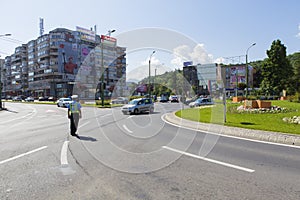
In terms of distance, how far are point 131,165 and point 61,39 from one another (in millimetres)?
87557

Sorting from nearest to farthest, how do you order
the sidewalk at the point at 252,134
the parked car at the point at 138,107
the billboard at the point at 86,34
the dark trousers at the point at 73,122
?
the sidewalk at the point at 252,134, the dark trousers at the point at 73,122, the parked car at the point at 138,107, the billboard at the point at 86,34

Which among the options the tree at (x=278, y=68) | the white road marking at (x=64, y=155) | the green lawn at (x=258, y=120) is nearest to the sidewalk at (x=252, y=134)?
the green lawn at (x=258, y=120)

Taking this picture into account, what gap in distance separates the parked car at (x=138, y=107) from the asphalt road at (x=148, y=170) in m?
13.2

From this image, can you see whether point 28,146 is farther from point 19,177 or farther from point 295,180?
point 295,180

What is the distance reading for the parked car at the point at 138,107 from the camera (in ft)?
69.5

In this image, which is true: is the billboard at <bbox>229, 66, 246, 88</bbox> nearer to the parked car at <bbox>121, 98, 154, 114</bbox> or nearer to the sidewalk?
the parked car at <bbox>121, 98, 154, 114</bbox>

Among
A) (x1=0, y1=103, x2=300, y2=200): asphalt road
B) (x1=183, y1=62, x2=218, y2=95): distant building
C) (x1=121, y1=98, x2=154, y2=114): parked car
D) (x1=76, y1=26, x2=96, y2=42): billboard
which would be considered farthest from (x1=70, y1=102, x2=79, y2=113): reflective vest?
(x1=76, y1=26, x2=96, y2=42): billboard

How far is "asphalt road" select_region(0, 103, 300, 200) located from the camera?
3852 mm

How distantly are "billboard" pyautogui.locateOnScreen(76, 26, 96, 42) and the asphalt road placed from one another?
86.7 metres

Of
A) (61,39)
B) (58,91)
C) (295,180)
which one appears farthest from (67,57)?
(295,180)

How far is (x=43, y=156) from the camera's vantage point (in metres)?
6.13

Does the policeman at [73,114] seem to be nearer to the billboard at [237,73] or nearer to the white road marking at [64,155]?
the white road marking at [64,155]

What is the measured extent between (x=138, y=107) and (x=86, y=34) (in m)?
76.4

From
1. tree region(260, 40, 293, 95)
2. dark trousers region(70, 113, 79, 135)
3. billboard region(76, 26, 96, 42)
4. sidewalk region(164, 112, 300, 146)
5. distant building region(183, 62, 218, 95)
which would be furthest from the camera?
billboard region(76, 26, 96, 42)
